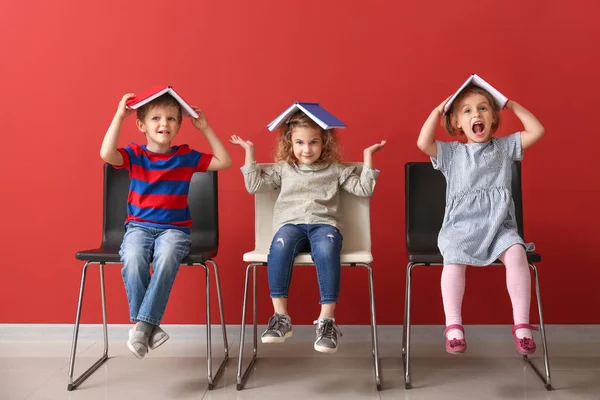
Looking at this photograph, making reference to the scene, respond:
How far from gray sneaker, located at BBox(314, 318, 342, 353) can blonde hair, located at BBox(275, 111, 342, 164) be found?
27.6 inches

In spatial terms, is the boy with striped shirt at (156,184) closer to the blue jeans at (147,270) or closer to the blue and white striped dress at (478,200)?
the blue jeans at (147,270)

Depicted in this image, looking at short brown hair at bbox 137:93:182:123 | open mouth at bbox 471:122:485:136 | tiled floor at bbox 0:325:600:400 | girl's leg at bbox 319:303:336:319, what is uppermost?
short brown hair at bbox 137:93:182:123

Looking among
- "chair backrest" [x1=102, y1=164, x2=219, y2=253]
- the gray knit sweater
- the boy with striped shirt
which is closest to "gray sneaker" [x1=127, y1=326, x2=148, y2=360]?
the boy with striped shirt

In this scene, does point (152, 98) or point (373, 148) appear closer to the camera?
point (152, 98)

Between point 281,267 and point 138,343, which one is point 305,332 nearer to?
point 281,267

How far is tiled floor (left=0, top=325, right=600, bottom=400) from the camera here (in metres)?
2.33

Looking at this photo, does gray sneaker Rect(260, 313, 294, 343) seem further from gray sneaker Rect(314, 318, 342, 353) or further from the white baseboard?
the white baseboard

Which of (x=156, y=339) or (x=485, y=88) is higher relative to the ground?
(x=485, y=88)

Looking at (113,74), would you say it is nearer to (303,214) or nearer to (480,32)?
(303,214)

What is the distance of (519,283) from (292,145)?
102 centimetres

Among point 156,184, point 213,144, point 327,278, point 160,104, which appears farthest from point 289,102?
point 327,278

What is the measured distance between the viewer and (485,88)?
2.46m

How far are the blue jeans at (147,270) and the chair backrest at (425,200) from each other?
910 mm

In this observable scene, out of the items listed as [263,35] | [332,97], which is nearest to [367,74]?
[332,97]
